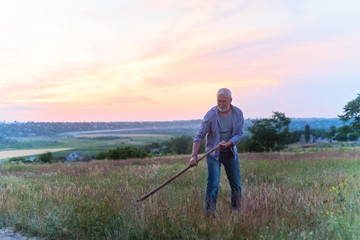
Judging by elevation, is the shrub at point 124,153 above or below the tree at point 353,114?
below

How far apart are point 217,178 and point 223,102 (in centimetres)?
126

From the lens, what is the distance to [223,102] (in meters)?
5.05

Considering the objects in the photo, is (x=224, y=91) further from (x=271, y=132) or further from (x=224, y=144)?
(x=271, y=132)

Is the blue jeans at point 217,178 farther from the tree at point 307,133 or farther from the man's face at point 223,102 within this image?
the tree at point 307,133

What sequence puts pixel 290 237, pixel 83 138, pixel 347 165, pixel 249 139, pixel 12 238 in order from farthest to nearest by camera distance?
1. pixel 83 138
2. pixel 249 139
3. pixel 347 165
4. pixel 12 238
5. pixel 290 237

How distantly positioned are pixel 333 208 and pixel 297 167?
6.74m

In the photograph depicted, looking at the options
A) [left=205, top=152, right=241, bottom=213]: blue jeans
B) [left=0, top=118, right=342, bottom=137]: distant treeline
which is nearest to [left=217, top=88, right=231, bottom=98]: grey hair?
[left=205, top=152, right=241, bottom=213]: blue jeans

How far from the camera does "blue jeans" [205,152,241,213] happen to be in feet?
16.7

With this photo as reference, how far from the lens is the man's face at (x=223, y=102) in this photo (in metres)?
5.02

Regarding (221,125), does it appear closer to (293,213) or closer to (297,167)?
(293,213)

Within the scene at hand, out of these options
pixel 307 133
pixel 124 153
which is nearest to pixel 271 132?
pixel 307 133

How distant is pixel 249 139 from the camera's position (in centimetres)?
4462

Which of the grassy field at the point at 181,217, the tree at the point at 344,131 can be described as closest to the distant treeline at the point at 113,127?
the tree at the point at 344,131

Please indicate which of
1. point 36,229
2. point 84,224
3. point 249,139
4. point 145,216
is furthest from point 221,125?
point 249,139
